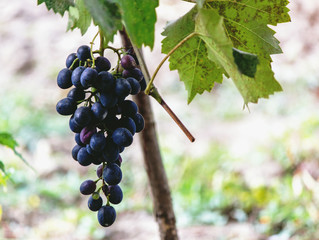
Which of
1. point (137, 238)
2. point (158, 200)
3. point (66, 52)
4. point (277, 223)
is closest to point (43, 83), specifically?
point (66, 52)

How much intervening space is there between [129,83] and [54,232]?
272 centimetres

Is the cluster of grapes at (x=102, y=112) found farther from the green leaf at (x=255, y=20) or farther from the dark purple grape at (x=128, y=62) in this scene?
the green leaf at (x=255, y=20)

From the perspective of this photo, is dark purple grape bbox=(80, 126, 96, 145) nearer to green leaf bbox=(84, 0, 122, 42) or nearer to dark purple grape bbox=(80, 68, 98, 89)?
dark purple grape bbox=(80, 68, 98, 89)

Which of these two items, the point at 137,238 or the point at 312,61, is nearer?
the point at 137,238

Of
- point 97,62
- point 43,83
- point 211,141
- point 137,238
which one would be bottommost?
point 97,62

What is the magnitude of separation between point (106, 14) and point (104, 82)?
0.12m

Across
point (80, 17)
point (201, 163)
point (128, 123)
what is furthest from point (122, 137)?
point (201, 163)

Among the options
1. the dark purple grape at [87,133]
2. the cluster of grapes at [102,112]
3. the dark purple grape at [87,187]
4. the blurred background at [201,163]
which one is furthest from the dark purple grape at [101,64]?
the blurred background at [201,163]

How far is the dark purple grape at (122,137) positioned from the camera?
0.60 metres

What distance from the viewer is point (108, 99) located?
0.59 metres

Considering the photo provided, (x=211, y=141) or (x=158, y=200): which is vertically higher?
(x=211, y=141)

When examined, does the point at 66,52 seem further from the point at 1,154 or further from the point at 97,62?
the point at 97,62

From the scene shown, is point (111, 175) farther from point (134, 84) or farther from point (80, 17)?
point (80, 17)

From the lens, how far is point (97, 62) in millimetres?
633
